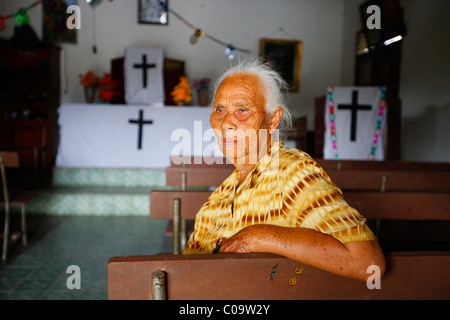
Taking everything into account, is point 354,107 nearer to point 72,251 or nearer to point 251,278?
point 72,251

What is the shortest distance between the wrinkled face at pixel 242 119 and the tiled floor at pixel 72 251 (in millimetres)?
1494

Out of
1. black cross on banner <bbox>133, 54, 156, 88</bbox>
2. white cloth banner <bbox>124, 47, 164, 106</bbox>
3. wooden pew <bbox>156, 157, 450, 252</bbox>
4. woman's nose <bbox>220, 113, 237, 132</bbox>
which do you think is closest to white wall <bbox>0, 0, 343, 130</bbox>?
white cloth banner <bbox>124, 47, 164, 106</bbox>

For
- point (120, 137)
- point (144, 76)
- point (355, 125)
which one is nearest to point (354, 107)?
point (355, 125)

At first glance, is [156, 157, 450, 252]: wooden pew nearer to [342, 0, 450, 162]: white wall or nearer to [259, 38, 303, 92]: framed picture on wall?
[342, 0, 450, 162]: white wall

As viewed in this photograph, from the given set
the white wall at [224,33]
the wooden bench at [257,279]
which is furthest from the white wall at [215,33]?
the wooden bench at [257,279]

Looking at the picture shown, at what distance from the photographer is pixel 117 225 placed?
343 cm

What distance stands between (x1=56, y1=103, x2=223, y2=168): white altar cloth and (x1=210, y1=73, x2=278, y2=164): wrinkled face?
3.14 m

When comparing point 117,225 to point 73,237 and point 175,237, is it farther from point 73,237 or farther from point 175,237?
point 175,237

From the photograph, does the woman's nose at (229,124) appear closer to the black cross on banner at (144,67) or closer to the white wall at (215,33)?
the black cross on banner at (144,67)

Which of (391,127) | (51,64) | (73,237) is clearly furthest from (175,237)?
(51,64)

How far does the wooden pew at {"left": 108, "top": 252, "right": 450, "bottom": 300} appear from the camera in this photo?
68 cm

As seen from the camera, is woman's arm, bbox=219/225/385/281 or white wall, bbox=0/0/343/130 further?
white wall, bbox=0/0/343/130

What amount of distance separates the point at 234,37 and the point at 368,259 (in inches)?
247

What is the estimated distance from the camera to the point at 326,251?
0.68m
